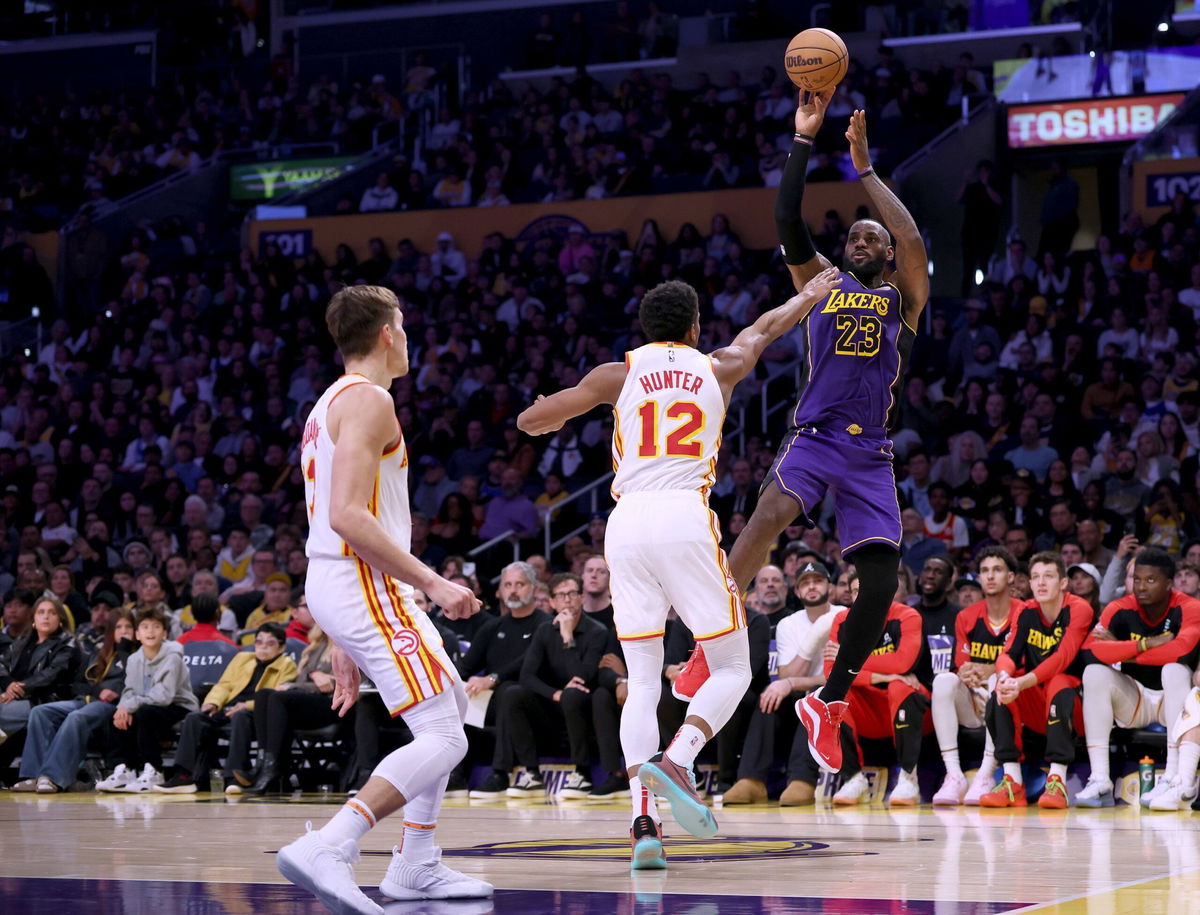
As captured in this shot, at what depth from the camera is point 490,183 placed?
21891mm

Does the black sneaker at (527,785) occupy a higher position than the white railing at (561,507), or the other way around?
the white railing at (561,507)

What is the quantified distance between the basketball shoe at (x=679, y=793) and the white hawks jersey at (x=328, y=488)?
1480mm

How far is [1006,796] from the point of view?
976 centimetres

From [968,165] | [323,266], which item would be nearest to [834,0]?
[968,165]

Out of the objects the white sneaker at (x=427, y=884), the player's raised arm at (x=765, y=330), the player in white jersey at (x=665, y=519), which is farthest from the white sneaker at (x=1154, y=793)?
the white sneaker at (x=427, y=884)

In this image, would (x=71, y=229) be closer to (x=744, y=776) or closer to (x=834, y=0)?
(x=834, y=0)

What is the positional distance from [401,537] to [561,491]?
1060cm

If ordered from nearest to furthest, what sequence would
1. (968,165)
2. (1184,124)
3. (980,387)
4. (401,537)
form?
(401,537)
(980,387)
(1184,124)
(968,165)

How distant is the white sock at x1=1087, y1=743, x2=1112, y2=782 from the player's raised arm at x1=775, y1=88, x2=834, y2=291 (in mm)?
4047

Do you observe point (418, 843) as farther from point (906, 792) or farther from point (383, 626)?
point (906, 792)

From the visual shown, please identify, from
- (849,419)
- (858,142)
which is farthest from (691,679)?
(858,142)

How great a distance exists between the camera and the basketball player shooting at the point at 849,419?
6832mm

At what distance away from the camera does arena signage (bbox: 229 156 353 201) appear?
24.7 metres

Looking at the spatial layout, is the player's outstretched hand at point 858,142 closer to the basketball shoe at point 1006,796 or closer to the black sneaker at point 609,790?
the basketball shoe at point 1006,796
